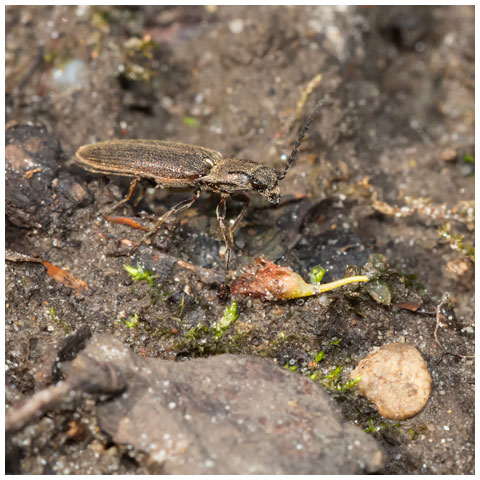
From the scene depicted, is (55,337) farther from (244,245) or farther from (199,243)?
(244,245)

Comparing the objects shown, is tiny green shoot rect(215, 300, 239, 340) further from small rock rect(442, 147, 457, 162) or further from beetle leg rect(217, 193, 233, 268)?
small rock rect(442, 147, 457, 162)

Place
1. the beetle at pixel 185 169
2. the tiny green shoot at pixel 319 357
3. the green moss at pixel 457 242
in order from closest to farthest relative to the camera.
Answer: the tiny green shoot at pixel 319 357
the beetle at pixel 185 169
the green moss at pixel 457 242

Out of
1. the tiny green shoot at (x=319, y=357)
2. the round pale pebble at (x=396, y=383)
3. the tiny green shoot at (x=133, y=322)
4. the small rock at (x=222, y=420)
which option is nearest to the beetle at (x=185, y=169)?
the tiny green shoot at (x=133, y=322)

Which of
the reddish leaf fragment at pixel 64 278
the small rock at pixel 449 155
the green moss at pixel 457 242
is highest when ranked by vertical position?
the small rock at pixel 449 155

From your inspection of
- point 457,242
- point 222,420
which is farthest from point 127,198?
point 457,242

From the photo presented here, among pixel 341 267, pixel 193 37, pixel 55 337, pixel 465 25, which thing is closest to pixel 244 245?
pixel 341 267

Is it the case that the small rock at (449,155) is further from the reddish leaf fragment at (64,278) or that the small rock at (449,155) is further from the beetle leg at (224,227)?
the reddish leaf fragment at (64,278)

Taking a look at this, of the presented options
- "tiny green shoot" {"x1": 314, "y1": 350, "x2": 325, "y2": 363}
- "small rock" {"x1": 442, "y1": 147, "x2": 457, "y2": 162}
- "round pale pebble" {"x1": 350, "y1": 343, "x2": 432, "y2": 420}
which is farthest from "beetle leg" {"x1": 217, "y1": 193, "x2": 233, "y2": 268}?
"small rock" {"x1": 442, "y1": 147, "x2": 457, "y2": 162}
